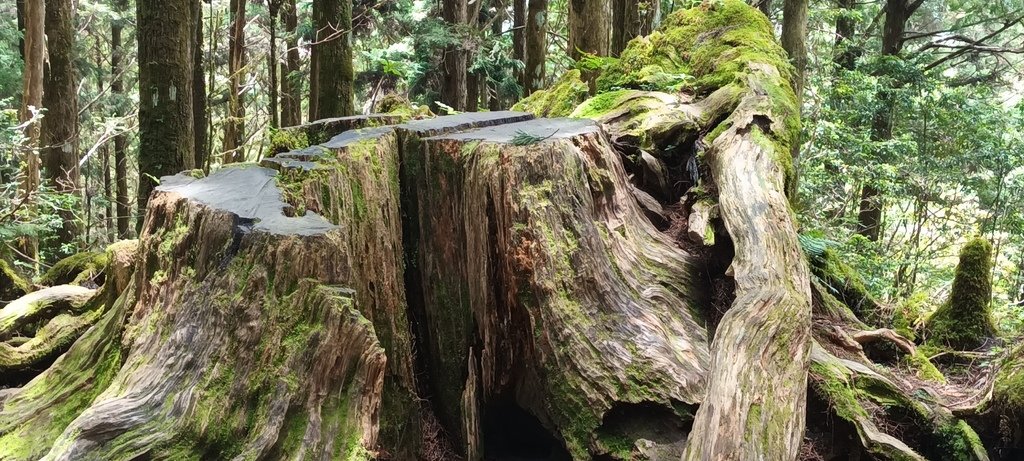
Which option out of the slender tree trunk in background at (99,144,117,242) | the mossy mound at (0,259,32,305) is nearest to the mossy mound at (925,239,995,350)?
the mossy mound at (0,259,32,305)

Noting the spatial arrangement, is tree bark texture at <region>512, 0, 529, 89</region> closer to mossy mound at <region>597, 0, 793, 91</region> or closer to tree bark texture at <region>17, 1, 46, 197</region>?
mossy mound at <region>597, 0, 793, 91</region>

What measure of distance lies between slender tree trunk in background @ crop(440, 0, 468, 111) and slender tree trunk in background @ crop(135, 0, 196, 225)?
6.00 m

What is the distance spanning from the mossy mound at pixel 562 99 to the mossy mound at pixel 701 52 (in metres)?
0.27

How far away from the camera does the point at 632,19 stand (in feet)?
32.0

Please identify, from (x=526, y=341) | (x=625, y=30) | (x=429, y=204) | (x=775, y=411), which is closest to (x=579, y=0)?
(x=625, y=30)

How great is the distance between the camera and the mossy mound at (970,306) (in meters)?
4.58

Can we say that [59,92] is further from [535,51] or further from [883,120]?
[883,120]

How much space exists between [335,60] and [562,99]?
275 centimetres

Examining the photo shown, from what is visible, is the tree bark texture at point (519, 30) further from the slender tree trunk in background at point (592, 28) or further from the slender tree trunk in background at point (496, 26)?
the slender tree trunk in background at point (592, 28)

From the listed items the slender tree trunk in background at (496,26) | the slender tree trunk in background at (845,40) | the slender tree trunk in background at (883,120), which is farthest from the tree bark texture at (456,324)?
the slender tree trunk in background at (845,40)

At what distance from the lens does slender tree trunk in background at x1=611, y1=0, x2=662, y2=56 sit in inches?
382

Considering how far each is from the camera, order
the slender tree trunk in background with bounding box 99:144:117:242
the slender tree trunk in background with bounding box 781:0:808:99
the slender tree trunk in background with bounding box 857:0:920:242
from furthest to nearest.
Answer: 1. the slender tree trunk in background with bounding box 99:144:117:242
2. the slender tree trunk in background with bounding box 857:0:920:242
3. the slender tree trunk in background with bounding box 781:0:808:99

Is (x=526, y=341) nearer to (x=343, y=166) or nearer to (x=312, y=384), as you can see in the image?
(x=312, y=384)

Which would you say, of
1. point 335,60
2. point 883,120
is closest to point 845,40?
point 883,120
